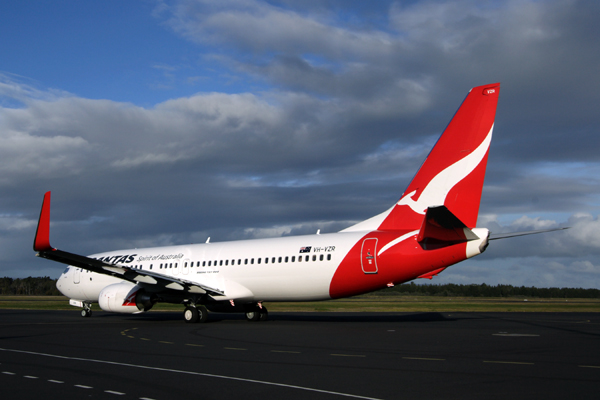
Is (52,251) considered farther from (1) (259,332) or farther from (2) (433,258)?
(2) (433,258)

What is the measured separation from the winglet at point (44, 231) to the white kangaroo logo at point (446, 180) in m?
16.1

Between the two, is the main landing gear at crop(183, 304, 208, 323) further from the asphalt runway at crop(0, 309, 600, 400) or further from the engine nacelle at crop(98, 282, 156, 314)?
the asphalt runway at crop(0, 309, 600, 400)

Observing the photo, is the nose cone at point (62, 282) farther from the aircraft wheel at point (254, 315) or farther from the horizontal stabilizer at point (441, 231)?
the horizontal stabilizer at point (441, 231)

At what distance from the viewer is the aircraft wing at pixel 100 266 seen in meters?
23.5

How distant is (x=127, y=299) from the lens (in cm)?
2680

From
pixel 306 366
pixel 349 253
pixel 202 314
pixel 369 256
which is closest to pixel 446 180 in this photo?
pixel 369 256

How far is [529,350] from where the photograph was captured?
533 inches

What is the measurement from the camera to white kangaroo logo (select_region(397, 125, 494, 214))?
2078 centimetres

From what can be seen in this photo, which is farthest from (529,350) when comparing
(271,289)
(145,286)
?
(145,286)

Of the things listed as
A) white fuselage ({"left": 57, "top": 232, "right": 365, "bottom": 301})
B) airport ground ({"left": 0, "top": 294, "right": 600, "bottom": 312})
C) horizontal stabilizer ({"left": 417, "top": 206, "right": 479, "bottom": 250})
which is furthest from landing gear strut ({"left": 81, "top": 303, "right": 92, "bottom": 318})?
horizontal stabilizer ({"left": 417, "top": 206, "right": 479, "bottom": 250})

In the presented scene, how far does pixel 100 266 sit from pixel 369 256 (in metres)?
12.9

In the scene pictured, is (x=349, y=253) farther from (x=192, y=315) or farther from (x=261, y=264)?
(x=192, y=315)

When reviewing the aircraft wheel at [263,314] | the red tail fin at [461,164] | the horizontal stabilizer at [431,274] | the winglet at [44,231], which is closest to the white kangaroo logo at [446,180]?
the red tail fin at [461,164]

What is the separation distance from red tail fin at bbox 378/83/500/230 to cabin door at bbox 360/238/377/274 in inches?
62.4
